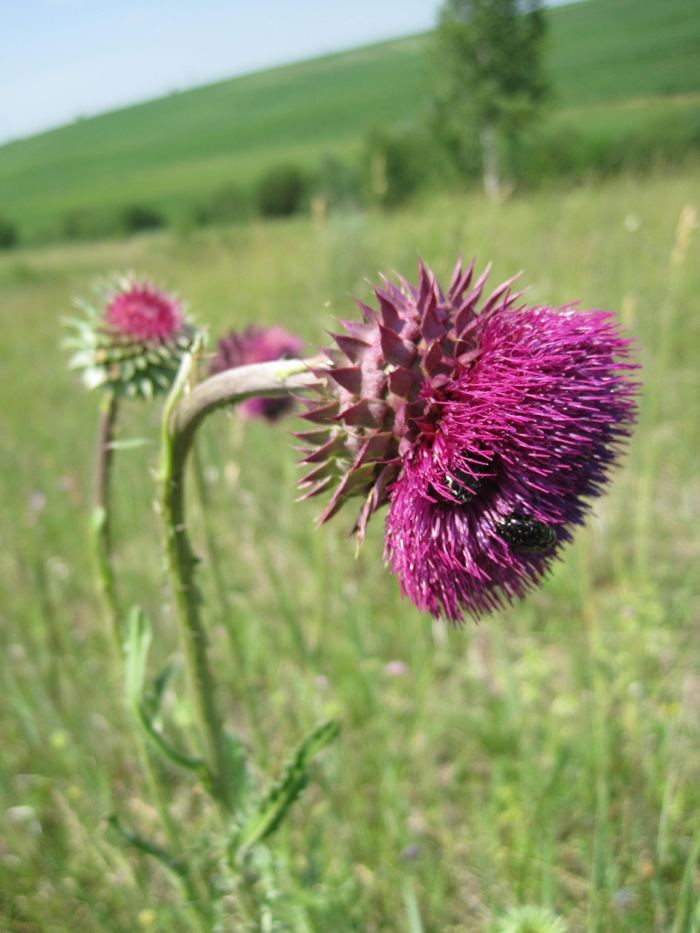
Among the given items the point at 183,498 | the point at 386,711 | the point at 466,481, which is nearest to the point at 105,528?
the point at 183,498

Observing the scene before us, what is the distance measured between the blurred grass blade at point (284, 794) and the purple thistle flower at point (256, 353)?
1640 mm

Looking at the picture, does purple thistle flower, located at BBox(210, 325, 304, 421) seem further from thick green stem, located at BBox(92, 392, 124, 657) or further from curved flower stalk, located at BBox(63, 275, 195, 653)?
thick green stem, located at BBox(92, 392, 124, 657)

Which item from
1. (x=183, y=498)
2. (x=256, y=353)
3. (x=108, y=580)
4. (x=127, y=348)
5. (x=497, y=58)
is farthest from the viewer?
(x=497, y=58)

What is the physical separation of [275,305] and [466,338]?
6.91m

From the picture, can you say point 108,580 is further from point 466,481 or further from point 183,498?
point 466,481

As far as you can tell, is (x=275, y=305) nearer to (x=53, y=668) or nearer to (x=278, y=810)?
(x=53, y=668)

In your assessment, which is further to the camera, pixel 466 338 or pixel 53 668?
pixel 53 668

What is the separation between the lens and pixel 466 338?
60.2 inches

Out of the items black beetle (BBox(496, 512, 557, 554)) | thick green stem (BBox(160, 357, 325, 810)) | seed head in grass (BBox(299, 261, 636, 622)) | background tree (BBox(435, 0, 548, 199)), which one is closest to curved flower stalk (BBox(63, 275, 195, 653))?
thick green stem (BBox(160, 357, 325, 810))

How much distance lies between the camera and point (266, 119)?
217 ft

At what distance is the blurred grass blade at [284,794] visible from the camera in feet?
5.54

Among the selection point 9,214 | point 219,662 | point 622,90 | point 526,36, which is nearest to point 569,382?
point 219,662

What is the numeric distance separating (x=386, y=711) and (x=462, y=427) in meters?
2.07

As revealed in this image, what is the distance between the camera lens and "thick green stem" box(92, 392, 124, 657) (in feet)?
6.32
